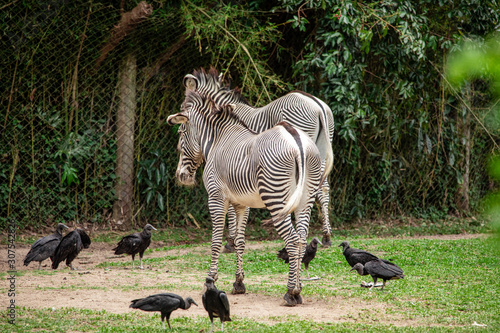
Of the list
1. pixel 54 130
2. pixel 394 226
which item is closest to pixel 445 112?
pixel 394 226

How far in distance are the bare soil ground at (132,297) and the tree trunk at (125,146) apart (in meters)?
2.51

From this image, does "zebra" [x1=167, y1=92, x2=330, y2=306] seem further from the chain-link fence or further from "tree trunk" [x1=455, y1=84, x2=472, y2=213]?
"tree trunk" [x1=455, y1=84, x2=472, y2=213]

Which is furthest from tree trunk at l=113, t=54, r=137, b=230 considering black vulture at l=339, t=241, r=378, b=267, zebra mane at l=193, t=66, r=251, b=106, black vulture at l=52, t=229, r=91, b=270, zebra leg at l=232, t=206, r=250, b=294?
black vulture at l=339, t=241, r=378, b=267

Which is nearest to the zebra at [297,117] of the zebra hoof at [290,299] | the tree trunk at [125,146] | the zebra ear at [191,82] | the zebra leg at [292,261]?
the zebra ear at [191,82]

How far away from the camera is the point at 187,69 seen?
10.4 meters

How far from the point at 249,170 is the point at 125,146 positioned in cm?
494

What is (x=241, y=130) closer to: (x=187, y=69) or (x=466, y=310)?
(x=466, y=310)

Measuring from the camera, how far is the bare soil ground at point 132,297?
5059 mm

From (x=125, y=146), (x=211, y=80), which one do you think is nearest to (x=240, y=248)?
(x=211, y=80)

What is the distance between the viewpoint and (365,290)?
19.7 ft

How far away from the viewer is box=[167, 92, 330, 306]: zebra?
5.48m

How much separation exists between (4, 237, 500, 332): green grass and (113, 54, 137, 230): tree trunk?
1.70 metres

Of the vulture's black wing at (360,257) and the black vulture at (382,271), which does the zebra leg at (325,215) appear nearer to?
the vulture's black wing at (360,257)

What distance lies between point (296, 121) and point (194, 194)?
3.32 m
